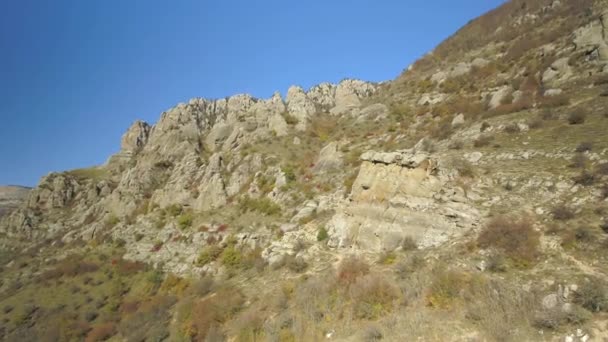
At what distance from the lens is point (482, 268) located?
11.8 metres

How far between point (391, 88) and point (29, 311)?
47.8 m

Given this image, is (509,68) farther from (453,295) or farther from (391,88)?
(453,295)

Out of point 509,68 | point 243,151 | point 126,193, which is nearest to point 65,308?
point 126,193

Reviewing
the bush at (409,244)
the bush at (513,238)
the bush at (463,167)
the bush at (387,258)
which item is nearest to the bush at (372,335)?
the bush at (387,258)

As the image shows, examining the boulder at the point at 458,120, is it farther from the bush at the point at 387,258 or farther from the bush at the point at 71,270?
the bush at the point at 71,270

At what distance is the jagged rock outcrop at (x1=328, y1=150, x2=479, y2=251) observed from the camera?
14.7 metres

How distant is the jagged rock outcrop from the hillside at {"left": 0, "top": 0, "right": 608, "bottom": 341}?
0.27ft

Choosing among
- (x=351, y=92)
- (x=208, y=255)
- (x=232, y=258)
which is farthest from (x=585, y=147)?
(x=351, y=92)

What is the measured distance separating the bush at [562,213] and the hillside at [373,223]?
54 mm

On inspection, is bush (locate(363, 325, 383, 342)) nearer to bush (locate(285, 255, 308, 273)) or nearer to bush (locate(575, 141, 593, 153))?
bush (locate(285, 255, 308, 273))

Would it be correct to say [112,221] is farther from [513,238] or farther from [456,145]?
[513,238]

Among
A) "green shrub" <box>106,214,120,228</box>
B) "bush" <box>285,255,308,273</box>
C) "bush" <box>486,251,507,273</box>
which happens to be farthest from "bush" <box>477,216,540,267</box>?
"green shrub" <box>106,214,120,228</box>

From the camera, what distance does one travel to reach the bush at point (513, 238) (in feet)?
37.7

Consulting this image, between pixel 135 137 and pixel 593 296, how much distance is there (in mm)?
62384
